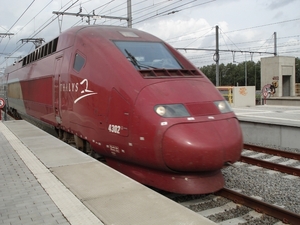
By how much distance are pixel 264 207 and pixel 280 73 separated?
2588 cm

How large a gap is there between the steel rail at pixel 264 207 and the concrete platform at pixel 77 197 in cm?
161

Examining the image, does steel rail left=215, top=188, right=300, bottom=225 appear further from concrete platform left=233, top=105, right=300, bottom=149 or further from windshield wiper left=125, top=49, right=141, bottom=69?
concrete platform left=233, top=105, right=300, bottom=149

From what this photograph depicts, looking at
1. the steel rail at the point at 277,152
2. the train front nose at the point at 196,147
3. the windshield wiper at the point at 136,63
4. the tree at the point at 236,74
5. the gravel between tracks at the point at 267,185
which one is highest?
the tree at the point at 236,74

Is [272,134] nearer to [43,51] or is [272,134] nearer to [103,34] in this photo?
[103,34]

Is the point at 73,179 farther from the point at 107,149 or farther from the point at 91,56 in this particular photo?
the point at 91,56

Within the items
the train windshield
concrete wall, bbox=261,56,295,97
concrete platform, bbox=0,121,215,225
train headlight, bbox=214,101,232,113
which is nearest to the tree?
concrete wall, bbox=261,56,295,97

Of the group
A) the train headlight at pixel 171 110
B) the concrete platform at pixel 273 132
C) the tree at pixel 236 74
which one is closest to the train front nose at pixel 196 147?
the train headlight at pixel 171 110

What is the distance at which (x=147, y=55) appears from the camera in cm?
615

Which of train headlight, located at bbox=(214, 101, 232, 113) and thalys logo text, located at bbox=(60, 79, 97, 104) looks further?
thalys logo text, located at bbox=(60, 79, 97, 104)

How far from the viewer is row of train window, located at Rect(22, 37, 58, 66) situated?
8801mm

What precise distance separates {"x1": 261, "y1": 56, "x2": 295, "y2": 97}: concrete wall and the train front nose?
82.6 ft

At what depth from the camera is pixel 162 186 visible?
4.89 meters

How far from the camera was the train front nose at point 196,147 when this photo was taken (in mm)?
4492

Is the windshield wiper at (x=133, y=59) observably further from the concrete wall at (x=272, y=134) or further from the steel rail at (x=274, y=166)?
the concrete wall at (x=272, y=134)
